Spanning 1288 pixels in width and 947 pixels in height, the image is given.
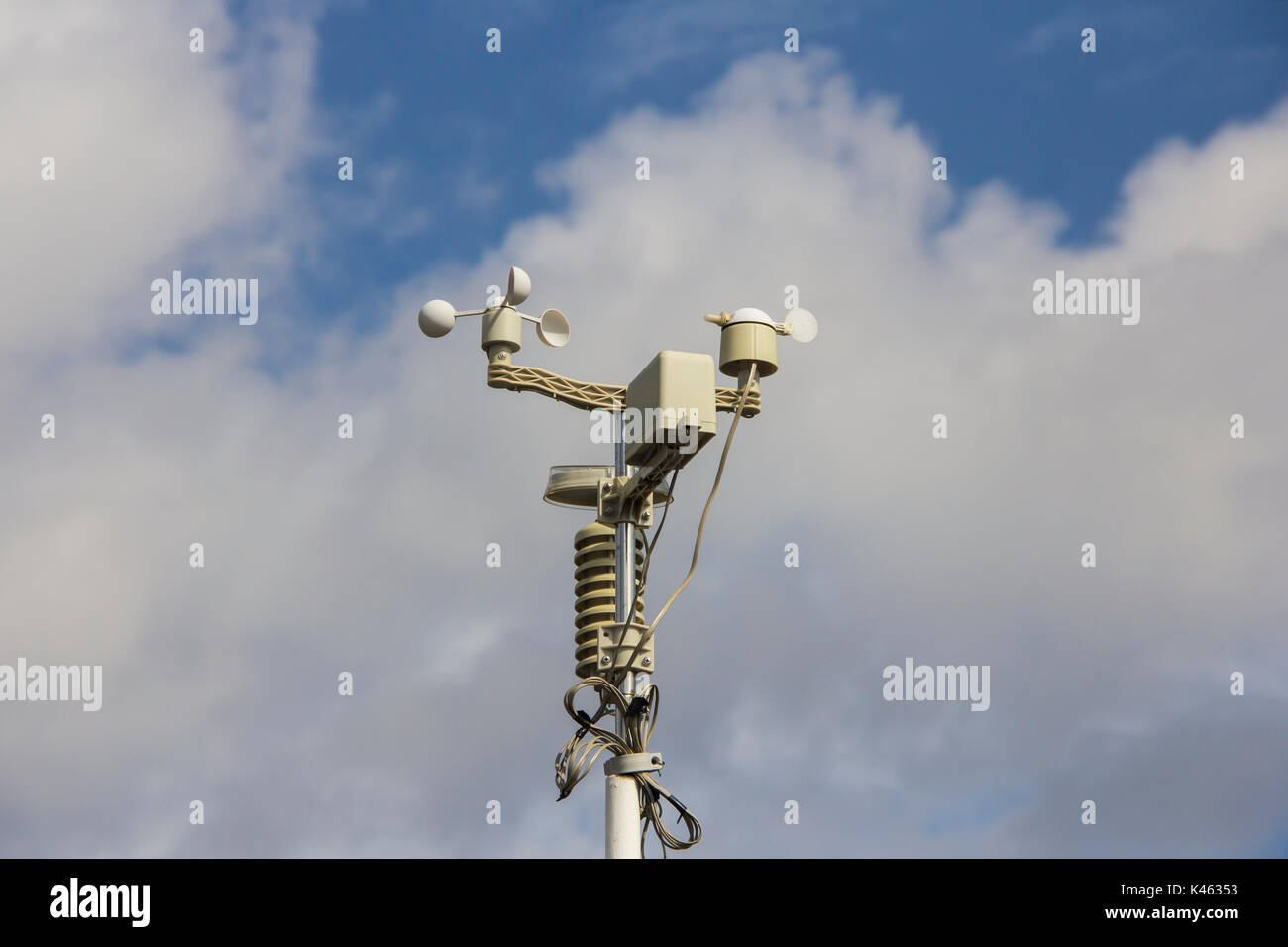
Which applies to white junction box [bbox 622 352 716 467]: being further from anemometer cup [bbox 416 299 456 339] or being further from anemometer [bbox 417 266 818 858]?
anemometer cup [bbox 416 299 456 339]

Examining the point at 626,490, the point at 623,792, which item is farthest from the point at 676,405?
the point at 623,792

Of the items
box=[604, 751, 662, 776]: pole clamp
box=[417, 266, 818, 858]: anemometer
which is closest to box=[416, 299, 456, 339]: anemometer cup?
box=[417, 266, 818, 858]: anemometer

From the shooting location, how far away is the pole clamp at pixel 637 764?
15.7m

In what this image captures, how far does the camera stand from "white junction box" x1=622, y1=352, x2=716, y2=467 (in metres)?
15.6

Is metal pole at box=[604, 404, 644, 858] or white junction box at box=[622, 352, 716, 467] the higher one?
white junction box at box=[622, 352, 716, 467]

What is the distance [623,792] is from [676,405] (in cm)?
354

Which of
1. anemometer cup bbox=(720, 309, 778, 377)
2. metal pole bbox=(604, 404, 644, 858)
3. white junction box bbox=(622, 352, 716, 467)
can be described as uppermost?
anemometer cup bbox=(720, 309, 778, 377)

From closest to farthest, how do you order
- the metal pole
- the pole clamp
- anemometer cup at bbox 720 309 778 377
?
the metal pole < the pole clamp < anemometer cup at bbox 720 309 778 377

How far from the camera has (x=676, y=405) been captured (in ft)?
51.1

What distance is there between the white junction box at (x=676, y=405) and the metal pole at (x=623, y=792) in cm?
68

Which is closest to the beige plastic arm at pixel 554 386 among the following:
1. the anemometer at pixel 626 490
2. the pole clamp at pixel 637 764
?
the anemometer at pixel 626 490

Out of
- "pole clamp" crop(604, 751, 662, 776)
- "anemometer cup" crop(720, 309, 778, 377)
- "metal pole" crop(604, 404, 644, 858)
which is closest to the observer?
"metal pole" crop(604, 404, 644, 858)

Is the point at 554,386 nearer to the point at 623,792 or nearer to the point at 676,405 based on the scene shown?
the point at 676,405
